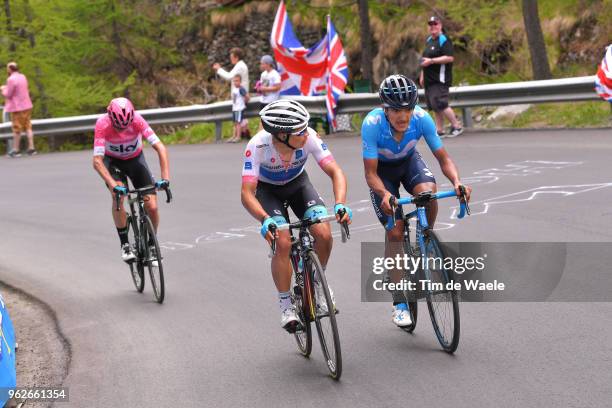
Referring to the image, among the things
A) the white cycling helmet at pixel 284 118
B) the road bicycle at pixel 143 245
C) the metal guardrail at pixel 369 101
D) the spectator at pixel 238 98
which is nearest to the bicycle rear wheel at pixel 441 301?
the white cycling helmet at pixel 284 118

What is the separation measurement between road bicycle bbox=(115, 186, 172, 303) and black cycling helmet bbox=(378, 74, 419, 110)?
3266mm

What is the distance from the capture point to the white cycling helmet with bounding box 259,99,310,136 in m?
7.20

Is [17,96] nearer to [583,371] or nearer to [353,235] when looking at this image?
[353,235]

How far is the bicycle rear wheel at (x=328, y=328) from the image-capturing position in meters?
6.77

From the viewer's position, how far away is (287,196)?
783cm

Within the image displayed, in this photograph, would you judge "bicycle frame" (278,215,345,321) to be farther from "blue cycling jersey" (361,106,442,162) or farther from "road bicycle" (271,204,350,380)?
"blue cycling jersey" (361,106,442,162)

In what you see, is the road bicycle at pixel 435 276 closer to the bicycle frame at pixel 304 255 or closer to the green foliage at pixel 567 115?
the bicycle frame at pixel 304 255

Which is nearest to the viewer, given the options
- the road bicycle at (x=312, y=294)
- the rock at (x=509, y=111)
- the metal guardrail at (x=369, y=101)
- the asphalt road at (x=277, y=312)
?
the asphalt road at (x=277, y=312)

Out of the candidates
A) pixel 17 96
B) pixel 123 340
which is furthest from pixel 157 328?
pixel 17 96

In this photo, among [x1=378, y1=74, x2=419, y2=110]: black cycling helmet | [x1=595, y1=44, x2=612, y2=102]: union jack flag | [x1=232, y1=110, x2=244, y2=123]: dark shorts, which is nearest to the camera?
[x1=378, y1=74, x2=419, y2=110]: black cycling helmet

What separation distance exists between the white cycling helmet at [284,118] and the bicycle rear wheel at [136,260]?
12.8 ft

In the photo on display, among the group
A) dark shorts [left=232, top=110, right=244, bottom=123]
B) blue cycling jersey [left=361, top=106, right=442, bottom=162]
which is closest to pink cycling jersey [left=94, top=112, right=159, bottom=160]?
blue cycling jersey [left=361, top=106, right=442, bottom=162]

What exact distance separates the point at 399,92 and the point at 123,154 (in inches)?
183

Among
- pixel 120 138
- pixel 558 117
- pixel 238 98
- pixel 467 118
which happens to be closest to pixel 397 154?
pixel 120 138
